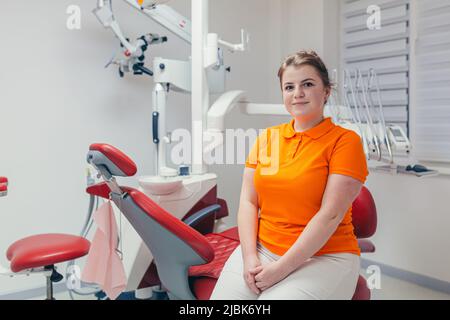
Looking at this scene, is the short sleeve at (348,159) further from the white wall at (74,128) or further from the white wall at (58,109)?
the white wall at (58,109)

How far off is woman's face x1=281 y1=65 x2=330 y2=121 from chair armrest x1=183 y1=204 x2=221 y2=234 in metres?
0.82

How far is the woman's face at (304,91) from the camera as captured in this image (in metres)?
1.35

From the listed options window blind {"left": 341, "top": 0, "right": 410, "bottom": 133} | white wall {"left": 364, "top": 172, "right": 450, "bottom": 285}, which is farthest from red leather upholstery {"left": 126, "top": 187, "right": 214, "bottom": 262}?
window blind {"left": 341, "top": 0, "right": 410, "bottom": 133}

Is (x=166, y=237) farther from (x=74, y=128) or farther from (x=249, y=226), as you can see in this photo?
(x=74, y=128)

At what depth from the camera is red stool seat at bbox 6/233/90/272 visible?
65.3 inches

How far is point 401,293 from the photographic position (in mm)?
2650

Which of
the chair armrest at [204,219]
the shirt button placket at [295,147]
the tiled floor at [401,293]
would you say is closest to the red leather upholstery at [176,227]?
the shirt button placket at [295,147]

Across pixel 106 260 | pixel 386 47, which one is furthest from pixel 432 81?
pixel 106 260

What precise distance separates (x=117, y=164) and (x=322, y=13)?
2.47m

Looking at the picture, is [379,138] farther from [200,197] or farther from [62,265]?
[62,265]

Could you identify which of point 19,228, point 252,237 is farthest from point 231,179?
point 252,237

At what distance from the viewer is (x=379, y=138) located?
2.50 metres

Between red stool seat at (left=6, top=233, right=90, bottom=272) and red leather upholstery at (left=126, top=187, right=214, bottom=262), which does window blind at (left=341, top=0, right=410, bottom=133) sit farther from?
red stool seat at (left=6, top=233, right=90, bottom=272)

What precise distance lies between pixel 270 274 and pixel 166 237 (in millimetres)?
360
